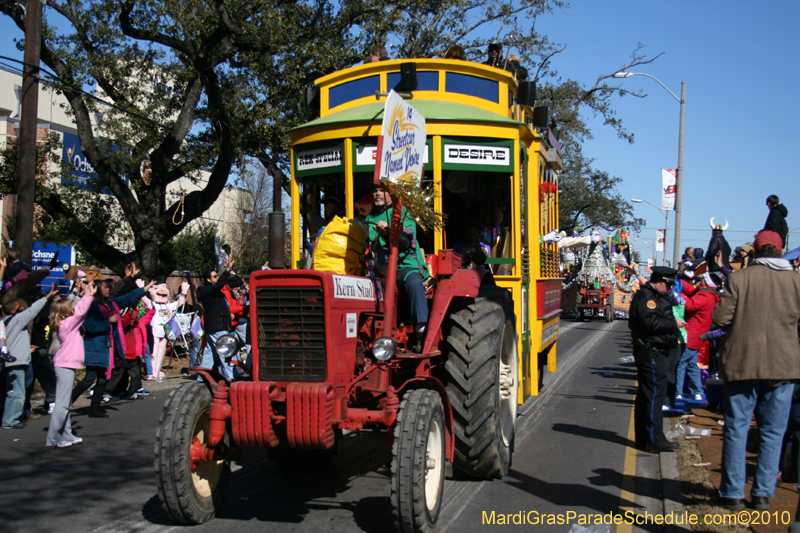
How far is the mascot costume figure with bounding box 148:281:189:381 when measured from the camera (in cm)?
1206

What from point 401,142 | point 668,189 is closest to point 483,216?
point 401,142

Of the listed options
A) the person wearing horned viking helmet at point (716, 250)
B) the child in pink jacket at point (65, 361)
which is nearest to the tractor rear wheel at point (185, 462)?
the child in pink jacket at point (65, 361)

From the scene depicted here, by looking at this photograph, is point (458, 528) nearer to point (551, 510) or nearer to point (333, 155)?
point (551, 510)

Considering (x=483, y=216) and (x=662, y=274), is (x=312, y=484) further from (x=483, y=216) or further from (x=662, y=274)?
(x=662, y=274)

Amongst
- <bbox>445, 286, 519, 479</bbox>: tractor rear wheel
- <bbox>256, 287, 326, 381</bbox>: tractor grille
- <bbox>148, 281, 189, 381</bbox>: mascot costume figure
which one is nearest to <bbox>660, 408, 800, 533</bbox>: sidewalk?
<bbox>445, 286, 519, 479</bbox>: tractor rear wheel

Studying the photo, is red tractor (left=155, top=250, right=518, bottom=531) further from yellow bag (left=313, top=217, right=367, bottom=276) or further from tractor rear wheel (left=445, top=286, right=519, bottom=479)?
yellow bag (left=313, top=217, right=367, bottom=276)

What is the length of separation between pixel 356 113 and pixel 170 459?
3680mm

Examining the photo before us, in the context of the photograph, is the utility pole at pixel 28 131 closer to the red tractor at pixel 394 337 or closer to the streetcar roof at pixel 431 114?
the red tractor at pixel 394 337

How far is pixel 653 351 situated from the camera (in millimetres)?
7066

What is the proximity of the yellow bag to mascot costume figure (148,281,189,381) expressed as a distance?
763cm

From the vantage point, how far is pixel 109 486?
5.82 m

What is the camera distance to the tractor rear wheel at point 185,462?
13.8 feet

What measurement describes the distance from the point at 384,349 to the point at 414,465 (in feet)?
2.45

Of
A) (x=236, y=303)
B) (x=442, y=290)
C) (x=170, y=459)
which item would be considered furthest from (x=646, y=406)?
(x=236, y=303)
